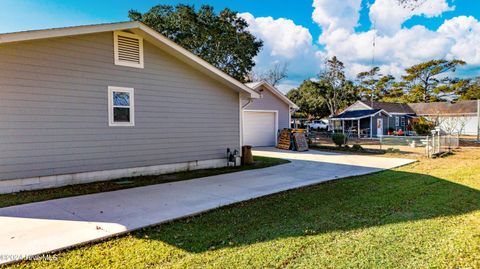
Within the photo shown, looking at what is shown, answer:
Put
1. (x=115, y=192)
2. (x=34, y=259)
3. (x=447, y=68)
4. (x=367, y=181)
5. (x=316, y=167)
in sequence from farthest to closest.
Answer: (x=447, y=68) < (x=316, y=167) < (x=367, y=181) < (x=115, y=192) < (x=34, y=259)

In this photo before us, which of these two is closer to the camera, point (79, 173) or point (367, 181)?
point (79, 173)

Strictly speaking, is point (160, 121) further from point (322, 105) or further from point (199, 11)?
point (322, 105)

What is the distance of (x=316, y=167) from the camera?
10.0 metres

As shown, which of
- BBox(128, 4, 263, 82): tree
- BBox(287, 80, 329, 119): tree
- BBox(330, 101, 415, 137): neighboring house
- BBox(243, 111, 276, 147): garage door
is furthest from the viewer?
BBox(287, 80, 329, 119): tree

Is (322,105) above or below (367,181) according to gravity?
above

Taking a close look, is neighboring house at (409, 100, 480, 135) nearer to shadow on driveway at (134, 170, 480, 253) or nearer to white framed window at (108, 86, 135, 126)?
shadow on driveway at (134, 170, 480, 253)

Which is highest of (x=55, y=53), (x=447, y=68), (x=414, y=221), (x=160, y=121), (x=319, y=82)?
(x=447, y=68)

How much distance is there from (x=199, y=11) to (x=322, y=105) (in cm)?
2458

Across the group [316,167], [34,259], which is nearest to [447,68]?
[316,167]

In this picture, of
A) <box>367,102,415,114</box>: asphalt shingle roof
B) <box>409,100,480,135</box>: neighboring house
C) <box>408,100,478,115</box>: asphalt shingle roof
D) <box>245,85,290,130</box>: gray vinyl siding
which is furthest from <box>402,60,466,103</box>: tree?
<box>245,85,290,130</box>: gray vinyl siding

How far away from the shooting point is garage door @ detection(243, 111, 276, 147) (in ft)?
56.4

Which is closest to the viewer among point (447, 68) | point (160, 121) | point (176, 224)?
point (176, 224)

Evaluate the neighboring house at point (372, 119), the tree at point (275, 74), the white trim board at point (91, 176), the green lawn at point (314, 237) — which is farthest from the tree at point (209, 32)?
the green lawn at point (314, 237)

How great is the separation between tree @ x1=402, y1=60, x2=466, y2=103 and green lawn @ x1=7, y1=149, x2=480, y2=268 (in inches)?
1953
